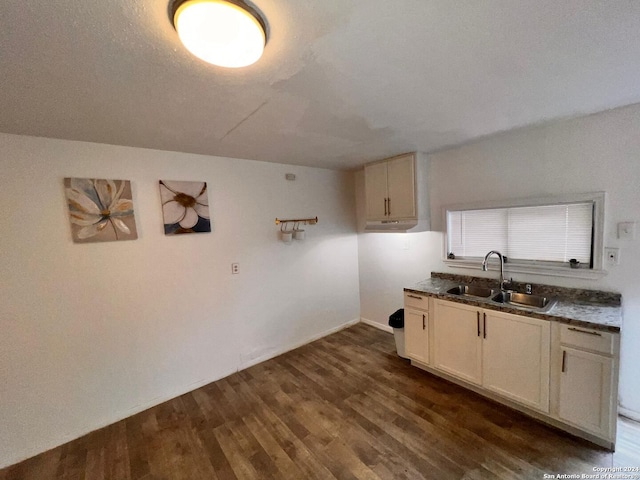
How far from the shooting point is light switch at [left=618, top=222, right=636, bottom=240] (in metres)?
1.87

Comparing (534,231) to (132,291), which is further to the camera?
(534,231)

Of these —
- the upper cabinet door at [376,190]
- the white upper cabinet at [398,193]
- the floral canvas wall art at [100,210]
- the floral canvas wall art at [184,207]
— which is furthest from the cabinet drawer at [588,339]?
the floral canvas wall art at [100,210]

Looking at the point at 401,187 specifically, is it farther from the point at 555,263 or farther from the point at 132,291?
the point at 132,291

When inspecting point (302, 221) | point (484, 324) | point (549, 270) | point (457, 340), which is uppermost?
point (302, 221)

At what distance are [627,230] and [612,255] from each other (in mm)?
206

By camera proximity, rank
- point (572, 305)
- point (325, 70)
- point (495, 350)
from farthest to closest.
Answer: point (495, 350) < point (572, 305) < point (325, 70)

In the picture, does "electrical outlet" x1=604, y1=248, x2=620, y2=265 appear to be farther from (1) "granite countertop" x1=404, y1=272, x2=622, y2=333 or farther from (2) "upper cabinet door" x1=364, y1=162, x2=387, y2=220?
(2) "upper cabinet door" x1=364, y1=162, x2=387, y2=220

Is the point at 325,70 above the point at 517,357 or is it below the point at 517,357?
above

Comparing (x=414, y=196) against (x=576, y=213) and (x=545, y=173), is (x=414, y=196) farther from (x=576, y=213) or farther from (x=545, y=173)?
(x=576, y=213)

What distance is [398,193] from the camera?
117 inches

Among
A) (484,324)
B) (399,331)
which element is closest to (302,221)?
(399,331)

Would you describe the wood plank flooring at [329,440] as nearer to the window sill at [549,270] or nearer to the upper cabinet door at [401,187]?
the window sill at [549,270]

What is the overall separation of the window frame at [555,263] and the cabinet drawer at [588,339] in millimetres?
636

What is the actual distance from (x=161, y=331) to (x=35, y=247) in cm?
114
